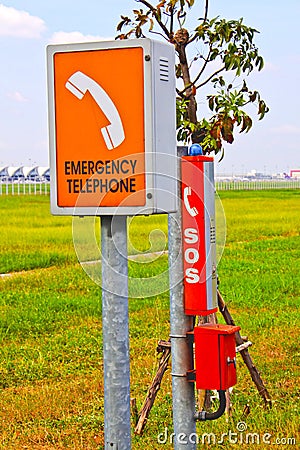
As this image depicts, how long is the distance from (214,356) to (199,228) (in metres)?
A: 0.46

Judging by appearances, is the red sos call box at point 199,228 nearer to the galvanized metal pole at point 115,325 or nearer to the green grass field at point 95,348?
the green grass field at point 95,348

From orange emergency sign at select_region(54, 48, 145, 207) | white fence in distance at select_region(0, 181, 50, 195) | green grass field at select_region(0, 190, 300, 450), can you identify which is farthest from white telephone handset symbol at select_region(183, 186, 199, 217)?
white fence in distance at select_region(0, 181, 50, 195)

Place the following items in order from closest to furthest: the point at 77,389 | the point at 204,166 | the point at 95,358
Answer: the point at 204,166 < the point at 77,389 < the point at 95,358

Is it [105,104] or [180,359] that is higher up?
[105,104]

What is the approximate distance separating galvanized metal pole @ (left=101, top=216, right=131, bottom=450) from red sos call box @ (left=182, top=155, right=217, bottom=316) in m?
0.49

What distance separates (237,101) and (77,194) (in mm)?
2057

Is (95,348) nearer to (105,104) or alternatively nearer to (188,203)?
(188,203)

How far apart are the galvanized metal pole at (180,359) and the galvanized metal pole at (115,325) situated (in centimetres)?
54

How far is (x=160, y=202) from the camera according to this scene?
2.54 meters

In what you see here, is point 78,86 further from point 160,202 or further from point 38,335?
point 38,335

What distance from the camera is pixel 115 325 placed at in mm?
2578

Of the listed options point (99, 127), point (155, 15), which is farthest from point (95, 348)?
point (99, 127)

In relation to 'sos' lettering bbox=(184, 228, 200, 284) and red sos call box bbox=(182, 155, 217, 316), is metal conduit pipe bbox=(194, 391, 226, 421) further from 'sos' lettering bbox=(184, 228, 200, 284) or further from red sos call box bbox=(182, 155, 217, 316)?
'sos' lettering bbox=(184, 228, 200, 284)

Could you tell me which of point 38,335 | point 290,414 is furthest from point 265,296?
point 290,414
